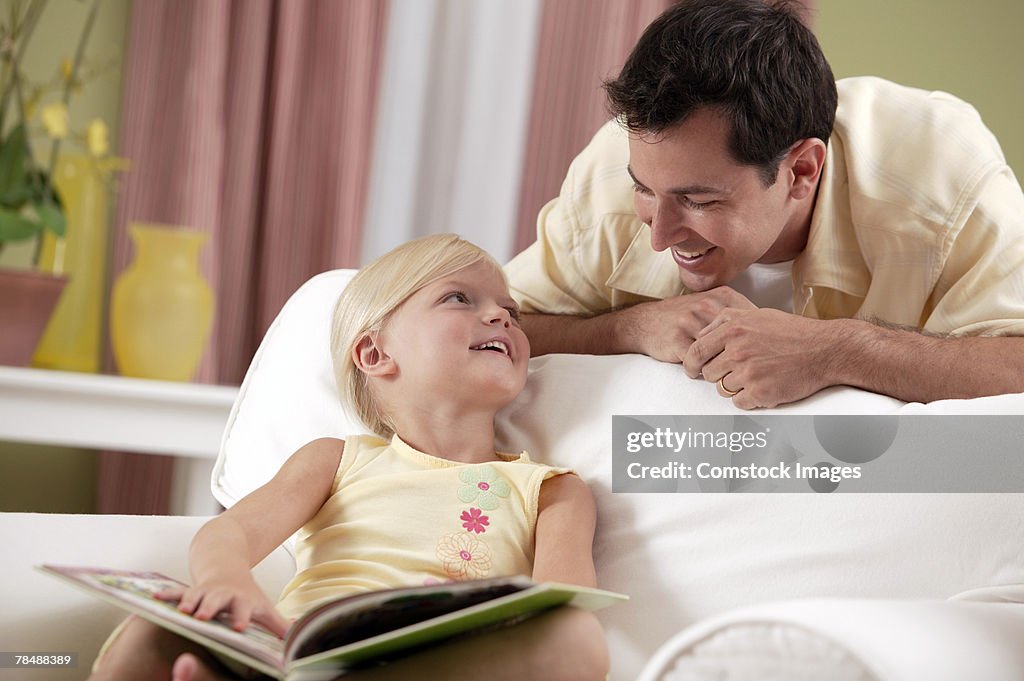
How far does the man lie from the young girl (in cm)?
22

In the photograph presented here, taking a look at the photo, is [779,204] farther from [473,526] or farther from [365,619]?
[365,619]

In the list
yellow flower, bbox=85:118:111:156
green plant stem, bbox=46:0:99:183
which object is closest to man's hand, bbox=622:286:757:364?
yellow flower, bbox=85:118:111:156

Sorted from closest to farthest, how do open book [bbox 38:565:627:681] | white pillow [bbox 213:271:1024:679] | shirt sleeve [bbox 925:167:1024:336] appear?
open book [bbox 38:565:627:681] < white pillow [bbox 213:271:1024:679] < shirt sleeve [bbox 925:167:1024:336]

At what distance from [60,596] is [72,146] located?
180 cm

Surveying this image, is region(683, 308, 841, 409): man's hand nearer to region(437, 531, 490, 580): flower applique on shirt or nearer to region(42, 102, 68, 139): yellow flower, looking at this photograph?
region(437, 531, 490, 580): flower applique on shirt

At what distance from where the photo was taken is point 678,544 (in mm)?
1051

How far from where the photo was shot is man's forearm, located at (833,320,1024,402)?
1.13 meters

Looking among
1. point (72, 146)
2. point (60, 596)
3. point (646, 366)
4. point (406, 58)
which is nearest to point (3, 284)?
point (72, 146)

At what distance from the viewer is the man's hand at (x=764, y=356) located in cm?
110

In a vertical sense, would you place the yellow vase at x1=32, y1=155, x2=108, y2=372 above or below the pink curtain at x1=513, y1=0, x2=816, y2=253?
below

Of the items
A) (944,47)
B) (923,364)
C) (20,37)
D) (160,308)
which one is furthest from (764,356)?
(20,37)

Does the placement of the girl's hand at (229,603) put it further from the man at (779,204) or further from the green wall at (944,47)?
the green wall at (944,47)

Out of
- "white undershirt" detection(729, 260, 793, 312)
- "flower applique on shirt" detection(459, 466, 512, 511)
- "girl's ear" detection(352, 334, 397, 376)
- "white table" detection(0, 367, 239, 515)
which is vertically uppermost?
"white undershirt" detection(729, 260, 793, 312)

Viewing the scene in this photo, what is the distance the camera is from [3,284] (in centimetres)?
218
